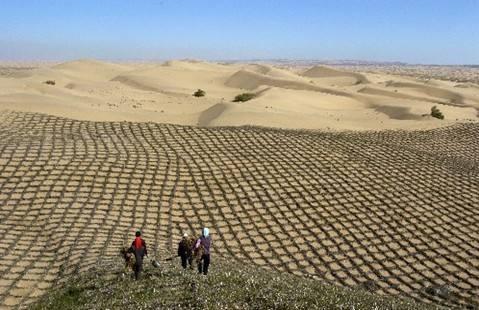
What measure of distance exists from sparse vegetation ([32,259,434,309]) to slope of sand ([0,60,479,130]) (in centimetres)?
1409

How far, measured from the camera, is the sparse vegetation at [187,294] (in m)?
5.11

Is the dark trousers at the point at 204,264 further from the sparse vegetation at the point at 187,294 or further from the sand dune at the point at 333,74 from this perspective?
the sand dune at the point at 333,74

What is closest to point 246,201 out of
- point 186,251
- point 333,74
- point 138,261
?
point 186,251

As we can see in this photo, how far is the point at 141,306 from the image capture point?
16.6 feet

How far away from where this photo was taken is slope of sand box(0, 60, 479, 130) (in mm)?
21875

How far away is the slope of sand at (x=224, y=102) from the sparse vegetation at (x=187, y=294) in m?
14.1

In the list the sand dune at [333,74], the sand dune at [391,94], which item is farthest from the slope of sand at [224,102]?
the sand dune at [333,74]

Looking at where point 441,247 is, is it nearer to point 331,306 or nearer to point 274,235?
point 274,235

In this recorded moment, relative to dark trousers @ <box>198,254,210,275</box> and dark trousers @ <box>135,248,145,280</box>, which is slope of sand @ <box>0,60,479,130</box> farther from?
dark trousers @ <box>135,248,145,280</box>

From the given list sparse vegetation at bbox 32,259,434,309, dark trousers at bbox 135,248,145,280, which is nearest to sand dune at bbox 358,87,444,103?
sparse vegetation at bbox 32,259,434,309

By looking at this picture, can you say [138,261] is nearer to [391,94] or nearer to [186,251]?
[186,251]

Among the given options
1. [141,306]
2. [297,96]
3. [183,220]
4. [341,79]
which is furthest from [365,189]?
[341,79]

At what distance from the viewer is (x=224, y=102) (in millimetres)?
26688

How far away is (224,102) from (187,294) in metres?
21.8
